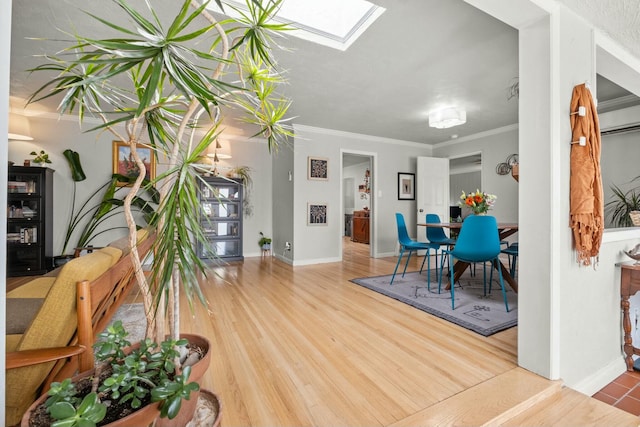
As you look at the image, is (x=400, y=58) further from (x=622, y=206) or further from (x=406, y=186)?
(x=406, y=186)

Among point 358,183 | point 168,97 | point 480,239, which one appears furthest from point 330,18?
point 358,183

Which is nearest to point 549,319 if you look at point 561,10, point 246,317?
point 561,10

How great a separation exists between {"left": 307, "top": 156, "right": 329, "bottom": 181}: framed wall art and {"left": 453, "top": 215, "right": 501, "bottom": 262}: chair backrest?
282 centimetres

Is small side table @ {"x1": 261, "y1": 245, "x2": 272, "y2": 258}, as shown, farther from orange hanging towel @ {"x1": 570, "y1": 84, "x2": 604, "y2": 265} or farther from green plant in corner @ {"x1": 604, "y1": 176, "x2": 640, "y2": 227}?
green plant in corner @ {"x1": 604, "y1": 176, "x2": 640, "y2": 227}

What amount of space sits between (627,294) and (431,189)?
4.00m

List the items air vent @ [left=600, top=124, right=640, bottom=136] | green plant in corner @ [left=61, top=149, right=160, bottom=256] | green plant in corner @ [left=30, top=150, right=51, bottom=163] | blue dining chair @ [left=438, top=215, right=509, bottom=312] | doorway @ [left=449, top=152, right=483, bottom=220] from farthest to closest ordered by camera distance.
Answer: doorway @ [left=449, top=152, right=483, bottom=220] < green plant in corner @ [left=61, top=149, right=160, bottom=256] < green plant in corner @ [left=30, top=150, right=51, bottom=163] < air vent @ [left=600, top=124, right=640, bottom=136] < blue dining chair @ [left=438, top=215, right=509, bottom=312]

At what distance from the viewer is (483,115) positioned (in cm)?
430

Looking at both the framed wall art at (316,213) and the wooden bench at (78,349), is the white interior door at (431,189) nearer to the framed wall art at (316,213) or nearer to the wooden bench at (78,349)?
the framed wall art at (316,213)

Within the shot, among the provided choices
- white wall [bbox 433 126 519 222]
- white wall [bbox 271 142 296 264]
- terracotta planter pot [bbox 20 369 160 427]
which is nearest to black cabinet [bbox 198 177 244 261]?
white wall [bbox 271 142 296 264]

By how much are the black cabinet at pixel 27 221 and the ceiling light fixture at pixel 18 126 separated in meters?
0.42

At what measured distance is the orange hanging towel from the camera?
1572 mm

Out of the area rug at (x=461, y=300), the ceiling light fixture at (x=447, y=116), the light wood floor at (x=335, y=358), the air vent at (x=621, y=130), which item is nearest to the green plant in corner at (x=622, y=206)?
the air vent at (x=621, y=130)

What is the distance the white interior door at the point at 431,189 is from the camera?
227 inches

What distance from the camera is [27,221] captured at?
3.76 metres
